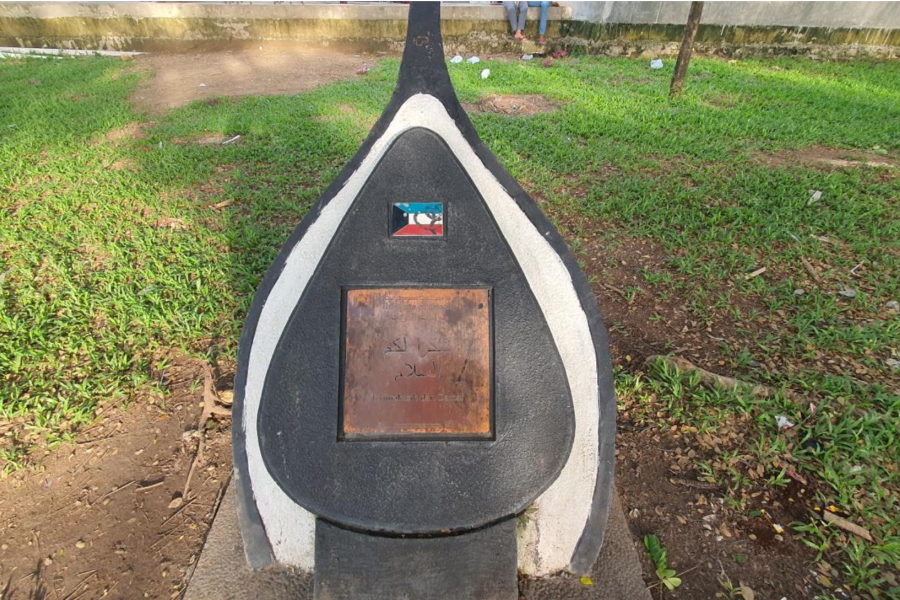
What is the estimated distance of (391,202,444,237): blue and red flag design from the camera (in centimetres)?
178

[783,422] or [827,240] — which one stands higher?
[827,240]

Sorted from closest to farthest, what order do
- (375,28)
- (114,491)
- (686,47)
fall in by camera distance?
(114,491) < (686,47) < (375,28)

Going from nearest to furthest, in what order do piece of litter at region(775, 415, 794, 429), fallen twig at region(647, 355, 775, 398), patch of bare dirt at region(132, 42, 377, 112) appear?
piece of litter at region(775, 415, 794, 429) < fallen twig at region(647, 355, 775, 398) < patch of bare dirt at region(132, 42, 377, 112)

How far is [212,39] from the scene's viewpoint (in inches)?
353

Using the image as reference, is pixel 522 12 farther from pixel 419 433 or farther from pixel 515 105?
pixel 419 433

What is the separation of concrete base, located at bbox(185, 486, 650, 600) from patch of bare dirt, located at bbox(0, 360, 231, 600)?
9 cm

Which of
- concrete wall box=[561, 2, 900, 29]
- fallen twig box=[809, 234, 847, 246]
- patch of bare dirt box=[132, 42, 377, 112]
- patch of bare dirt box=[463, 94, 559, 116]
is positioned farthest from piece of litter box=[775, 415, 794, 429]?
concrete wall box=[561, 2, 900, 29]

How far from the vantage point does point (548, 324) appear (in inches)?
69.6

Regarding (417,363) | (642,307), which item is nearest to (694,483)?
(642,307)

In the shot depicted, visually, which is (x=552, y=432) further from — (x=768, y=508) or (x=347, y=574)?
(x=768, y=508)

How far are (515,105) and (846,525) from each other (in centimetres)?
510

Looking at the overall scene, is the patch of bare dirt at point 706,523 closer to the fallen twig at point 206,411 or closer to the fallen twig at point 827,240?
the fallen twig at point 206,411

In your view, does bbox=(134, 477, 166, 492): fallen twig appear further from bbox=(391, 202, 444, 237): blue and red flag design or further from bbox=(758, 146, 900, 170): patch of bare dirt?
bbox=(758, 146, 900, 170): patch of bare dirt

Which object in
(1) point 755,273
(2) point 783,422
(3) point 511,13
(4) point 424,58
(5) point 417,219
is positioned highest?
(3) point 511,13
